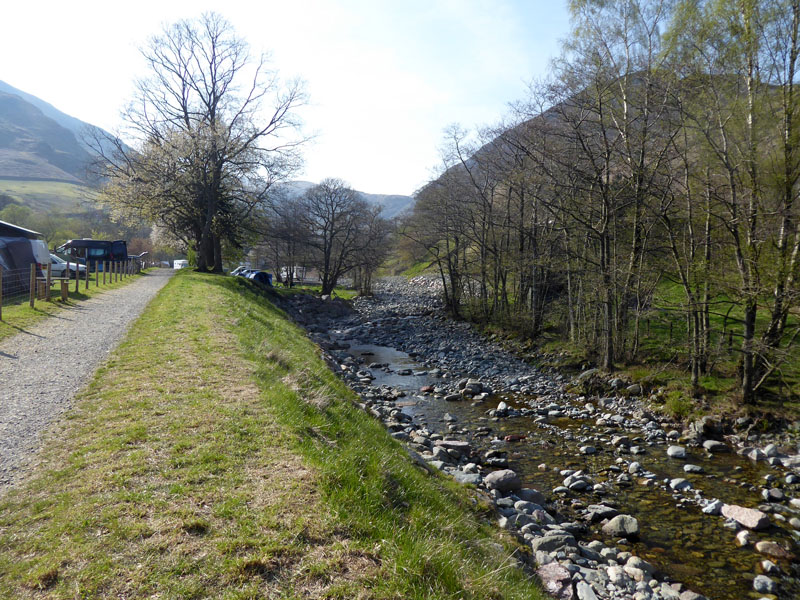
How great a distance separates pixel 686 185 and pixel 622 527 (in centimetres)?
926

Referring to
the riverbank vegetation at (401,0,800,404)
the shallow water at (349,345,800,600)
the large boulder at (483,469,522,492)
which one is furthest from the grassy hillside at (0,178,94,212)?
the large boulder at (483,469,522,492)

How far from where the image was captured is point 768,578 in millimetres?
5887

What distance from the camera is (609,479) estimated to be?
8859mm

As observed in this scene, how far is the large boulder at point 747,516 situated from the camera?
7035mm

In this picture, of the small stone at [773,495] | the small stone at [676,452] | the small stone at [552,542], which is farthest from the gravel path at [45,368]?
the small stone at [676,452]

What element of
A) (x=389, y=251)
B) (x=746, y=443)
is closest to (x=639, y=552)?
(x=746, y=443)

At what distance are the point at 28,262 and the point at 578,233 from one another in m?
24.2

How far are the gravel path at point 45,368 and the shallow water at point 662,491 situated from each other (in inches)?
307

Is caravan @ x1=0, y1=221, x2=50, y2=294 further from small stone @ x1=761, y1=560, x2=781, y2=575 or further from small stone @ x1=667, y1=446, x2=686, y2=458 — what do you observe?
small stone @ x1=761, y1=560, x2=781, y2=575

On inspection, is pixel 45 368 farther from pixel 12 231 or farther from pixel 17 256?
pixel 12 231

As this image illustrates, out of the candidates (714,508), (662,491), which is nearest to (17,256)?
(662,491)

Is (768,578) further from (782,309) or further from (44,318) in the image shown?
(44,318)

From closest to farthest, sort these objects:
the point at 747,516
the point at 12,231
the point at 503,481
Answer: the point at 747,516 → the point at 503,481 → the point at 12,231

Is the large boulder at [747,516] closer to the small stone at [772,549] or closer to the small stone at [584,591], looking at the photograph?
the small stone at [772,549]
